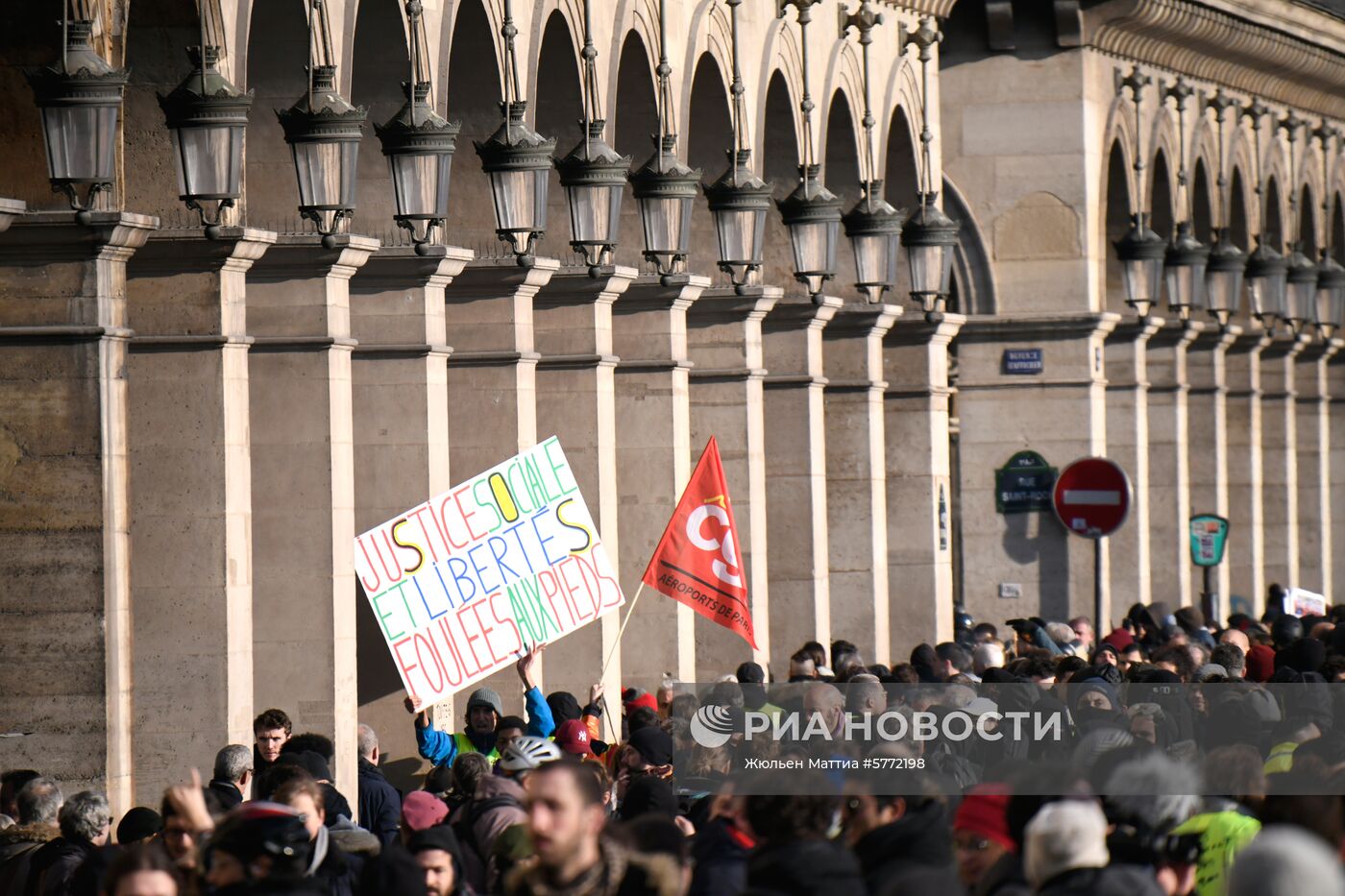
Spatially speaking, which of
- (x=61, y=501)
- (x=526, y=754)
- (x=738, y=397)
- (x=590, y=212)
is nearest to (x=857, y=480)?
(x=738, y=397)

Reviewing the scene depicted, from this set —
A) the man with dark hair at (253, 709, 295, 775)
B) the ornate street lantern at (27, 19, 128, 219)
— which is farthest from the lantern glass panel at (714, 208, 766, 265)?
the ornate street lantern at (27, 19, 128, 219)

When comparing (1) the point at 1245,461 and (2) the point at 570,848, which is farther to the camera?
(1) the point at 1245,461

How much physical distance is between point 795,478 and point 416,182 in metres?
9.51

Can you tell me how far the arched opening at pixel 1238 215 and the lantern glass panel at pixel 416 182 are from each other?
77.6 ft

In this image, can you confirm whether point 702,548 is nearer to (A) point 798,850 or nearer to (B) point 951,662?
(B) point 951,662

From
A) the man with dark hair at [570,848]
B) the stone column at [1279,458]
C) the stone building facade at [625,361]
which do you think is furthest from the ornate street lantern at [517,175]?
the stone column at [1279,458]

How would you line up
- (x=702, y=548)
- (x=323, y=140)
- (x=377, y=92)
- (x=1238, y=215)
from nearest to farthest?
(x=323, y=140), (x=377, y=92), (x=702, y=548), (x=1238, y=215)

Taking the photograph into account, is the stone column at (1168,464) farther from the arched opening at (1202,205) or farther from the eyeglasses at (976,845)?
the eyeglasses at (976,845)

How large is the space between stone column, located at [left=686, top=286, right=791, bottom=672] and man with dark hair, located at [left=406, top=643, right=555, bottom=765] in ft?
21.3

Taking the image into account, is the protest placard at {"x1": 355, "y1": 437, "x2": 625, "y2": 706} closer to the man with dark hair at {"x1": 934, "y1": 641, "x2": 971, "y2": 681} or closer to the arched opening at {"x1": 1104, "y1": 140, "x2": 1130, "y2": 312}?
the man with dark hair at {"x1": 934, "y1": 641, "x2": 971, "y2": 681}

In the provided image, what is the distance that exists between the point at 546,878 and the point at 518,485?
852 cm

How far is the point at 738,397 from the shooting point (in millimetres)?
22438

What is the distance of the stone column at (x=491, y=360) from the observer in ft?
59.4

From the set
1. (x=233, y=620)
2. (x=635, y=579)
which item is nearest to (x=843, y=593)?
(x=635, y=579)
